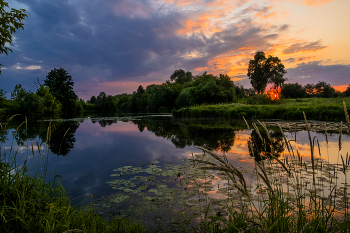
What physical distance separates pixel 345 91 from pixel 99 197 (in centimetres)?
4993

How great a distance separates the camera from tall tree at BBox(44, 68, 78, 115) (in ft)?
185

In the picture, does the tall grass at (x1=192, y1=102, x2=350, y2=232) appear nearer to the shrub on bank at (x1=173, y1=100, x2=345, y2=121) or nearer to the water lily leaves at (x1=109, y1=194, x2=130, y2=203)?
the water lily leaves at (x1=109, y1=194, x2=130, y2=203)

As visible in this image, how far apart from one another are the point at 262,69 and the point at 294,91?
9666 millimetres

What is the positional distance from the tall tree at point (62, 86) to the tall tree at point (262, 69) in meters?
53.4

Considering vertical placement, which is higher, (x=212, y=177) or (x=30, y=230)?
(x=30, y=230)

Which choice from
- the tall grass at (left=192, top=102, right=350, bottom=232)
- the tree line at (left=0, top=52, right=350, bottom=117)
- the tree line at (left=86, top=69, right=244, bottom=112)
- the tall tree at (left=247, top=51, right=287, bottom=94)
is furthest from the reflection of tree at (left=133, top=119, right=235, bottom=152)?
the tall tree at (left=247, top=51, right=287, bottom=94)

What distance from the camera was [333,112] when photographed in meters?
16.0

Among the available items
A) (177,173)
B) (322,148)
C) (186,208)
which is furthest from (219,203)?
(322,148)

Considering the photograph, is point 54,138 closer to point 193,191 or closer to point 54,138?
point 54,138

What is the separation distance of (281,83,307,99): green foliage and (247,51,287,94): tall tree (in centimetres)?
420

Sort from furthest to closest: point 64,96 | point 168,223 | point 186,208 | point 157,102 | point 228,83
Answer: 1. point 157,102
2. point 64,96
3. point 228,83
4. point 186,208
5. point 168,223

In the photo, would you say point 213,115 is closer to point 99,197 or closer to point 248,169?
point 248,169

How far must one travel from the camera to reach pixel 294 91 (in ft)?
146

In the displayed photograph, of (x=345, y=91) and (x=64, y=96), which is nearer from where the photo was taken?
(x=345, y=91)
